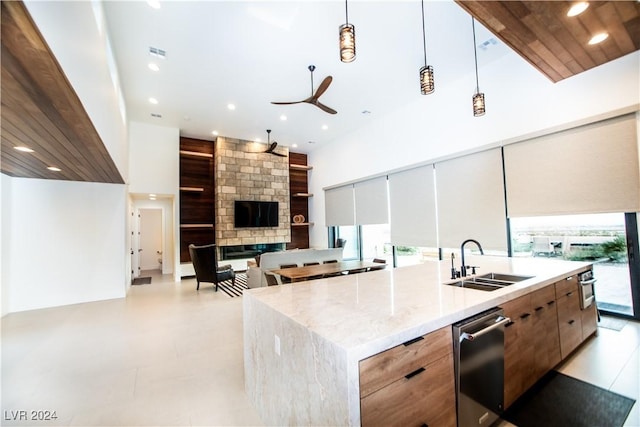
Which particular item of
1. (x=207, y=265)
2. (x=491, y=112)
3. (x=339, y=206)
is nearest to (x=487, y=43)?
(x=491, y=112)

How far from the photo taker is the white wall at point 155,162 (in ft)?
22.2

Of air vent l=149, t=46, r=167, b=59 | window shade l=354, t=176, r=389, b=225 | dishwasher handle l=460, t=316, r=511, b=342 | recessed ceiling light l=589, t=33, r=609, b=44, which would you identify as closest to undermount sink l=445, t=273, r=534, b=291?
dishwasher handle l=460, t=316, r=511, b=342

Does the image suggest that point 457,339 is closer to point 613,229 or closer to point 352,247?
point 613,229

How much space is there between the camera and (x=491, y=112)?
435 centimetres

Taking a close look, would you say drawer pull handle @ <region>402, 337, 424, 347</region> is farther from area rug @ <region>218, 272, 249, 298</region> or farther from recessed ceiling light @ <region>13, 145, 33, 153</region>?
area rug @ <region>218, 272, 249, 298</region>

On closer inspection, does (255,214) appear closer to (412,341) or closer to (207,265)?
(207,265)

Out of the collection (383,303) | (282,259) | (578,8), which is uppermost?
(578,8)

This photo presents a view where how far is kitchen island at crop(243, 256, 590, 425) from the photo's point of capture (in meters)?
1.14

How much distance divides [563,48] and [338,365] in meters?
3.84

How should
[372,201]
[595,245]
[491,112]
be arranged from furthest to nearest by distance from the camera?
1. [372,201]
2. [491,112]
3. [595,245]

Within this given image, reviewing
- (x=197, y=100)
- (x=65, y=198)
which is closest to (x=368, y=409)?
(x=197, y=100)

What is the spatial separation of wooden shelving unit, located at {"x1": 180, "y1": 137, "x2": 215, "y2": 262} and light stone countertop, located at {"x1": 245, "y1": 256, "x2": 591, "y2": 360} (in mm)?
6767

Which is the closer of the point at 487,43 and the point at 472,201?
the point at 487,43

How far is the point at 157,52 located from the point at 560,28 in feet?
16.6
